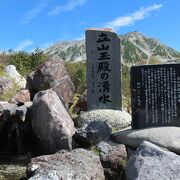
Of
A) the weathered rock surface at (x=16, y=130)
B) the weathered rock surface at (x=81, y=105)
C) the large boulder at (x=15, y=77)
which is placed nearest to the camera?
the weathered rock surface at (x=16, y=130)

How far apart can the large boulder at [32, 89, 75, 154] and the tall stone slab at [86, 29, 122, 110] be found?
2371 mm

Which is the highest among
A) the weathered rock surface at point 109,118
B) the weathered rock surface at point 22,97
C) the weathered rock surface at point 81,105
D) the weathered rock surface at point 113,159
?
the weathered rock surface at point 22,97

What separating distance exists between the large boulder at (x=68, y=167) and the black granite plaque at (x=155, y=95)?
235cm

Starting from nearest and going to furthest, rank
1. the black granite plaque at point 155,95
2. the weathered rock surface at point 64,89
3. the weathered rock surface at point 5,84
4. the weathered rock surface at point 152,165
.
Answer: the weathered rock surface at point 152,165 < the black granite plaque at point 155,95 < the weathered rock surface at point 64,89 < the weathered rock surface at point 5,84

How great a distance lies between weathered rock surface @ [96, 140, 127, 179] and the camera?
9094 mm

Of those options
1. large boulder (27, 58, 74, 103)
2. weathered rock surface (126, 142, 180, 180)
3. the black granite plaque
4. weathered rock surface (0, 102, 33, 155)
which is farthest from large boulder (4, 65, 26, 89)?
weathered rock surface (126, 142, 180, 180)

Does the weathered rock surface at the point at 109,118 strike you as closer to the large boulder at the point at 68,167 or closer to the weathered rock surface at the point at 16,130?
the weathered rock surface at the point at 16,130

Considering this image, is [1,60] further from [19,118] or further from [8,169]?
[8,169]

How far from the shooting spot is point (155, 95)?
35.3 ft

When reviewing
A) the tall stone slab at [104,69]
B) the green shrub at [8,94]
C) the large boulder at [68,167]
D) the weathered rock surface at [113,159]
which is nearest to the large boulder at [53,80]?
the green shrub at [8,94]

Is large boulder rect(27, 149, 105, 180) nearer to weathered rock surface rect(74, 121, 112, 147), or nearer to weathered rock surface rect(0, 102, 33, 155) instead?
weathered rock surface rect(74, 121, 112, 147)

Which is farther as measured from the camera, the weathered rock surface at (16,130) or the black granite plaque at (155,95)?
the weathered rock surface at (16,130)

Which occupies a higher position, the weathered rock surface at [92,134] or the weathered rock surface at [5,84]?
the weathered rock surface at [5,84]

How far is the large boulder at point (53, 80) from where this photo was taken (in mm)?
16516
